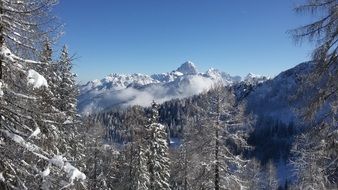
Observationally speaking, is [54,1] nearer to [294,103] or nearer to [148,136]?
[294,103]

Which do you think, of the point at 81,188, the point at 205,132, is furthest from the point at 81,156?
the point at 81,188

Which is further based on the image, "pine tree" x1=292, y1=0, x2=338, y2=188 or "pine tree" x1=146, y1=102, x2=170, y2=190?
"pine tree" x1=146, y1=102, x2=170, y2=190

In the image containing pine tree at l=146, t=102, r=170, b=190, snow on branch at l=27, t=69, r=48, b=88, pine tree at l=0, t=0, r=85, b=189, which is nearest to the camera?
snow on branch at l=27, t=69, r=48, b=88

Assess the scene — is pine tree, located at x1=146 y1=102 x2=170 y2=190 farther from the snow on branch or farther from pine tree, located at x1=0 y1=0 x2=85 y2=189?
the snow on branch

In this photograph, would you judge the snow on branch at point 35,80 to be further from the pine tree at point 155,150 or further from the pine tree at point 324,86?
the pine tree at point 155,150

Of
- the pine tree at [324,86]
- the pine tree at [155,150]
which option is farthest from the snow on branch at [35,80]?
the pine tree at [155,150]

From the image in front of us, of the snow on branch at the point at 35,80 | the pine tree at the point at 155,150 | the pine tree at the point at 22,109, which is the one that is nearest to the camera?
the snow on branch at the point at 35,80

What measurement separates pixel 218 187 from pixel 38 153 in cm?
1651

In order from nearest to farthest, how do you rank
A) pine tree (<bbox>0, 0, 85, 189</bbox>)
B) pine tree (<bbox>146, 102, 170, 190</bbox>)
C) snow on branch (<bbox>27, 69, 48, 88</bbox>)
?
snow on branch (<bbox>27, 69, 48, 88</bbox>) < pine tree (<bbox>0, 0, 85, 189</bbox>) < pine tree (<bbox>146, 102, 170, 190</bbox>)

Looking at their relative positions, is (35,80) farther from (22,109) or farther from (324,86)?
(324,86)

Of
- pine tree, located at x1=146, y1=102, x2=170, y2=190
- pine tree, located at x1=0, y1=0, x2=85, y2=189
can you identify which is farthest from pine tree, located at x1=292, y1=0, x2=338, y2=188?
pine tree, located at x1=146, y1=102, x2=170, y2=190

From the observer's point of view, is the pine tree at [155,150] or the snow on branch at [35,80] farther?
the pine tree at [155,150]

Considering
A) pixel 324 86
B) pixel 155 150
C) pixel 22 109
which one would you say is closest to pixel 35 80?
pixel 22 109

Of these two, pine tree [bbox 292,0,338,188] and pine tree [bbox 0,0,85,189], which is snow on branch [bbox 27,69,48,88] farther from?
pine tree [bbox 292,0,338,188]
